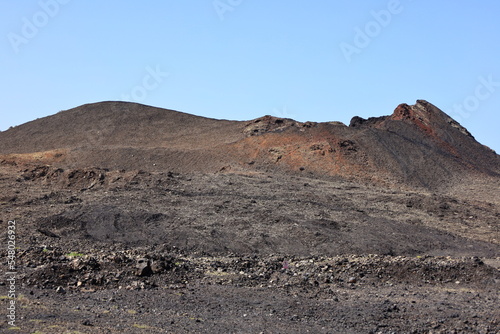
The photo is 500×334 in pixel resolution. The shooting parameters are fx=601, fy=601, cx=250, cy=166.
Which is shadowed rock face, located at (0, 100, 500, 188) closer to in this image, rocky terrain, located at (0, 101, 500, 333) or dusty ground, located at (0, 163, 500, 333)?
rocky terrain, located at (0, 101, 500, 333)

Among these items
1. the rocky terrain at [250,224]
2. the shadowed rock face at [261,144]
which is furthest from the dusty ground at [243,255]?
the shadowed rock face at [261,144]

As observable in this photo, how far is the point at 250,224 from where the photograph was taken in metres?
24.8

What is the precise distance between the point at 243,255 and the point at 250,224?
3532 mm

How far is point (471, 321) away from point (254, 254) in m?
10.3

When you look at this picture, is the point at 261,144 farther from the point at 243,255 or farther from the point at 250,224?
the point at 243,255

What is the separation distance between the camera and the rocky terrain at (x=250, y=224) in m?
13.2

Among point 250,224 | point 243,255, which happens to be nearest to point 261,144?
point 250,224

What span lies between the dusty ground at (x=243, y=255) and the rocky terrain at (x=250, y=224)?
3.0 inches

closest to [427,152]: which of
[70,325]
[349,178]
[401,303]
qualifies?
[349,178]

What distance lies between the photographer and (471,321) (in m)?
12.5

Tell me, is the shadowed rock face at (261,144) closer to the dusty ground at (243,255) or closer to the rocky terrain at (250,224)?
the rocky terrain at (250,224)

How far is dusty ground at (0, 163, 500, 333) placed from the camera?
1273 centimetres

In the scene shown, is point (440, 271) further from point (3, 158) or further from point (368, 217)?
point (3, 158)

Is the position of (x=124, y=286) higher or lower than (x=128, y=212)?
lower
